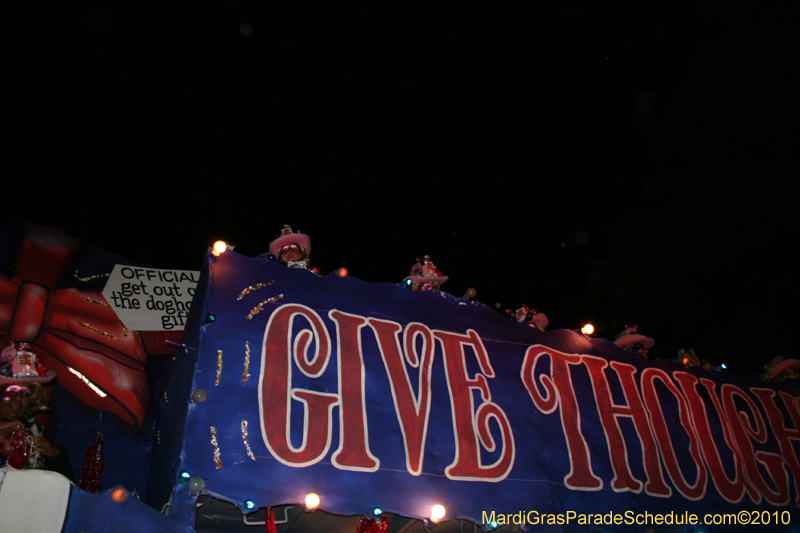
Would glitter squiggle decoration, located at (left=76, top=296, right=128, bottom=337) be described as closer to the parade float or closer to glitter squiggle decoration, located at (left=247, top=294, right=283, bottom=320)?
the parade float

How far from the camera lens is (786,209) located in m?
9.12

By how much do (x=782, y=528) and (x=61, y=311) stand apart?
806 centimetres

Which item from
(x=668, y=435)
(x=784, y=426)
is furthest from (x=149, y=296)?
(x=784, y=426)

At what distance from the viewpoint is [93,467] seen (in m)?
5.66

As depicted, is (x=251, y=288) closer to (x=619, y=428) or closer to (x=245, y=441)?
(x=245, y=441)

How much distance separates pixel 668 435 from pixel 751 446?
1.29 metres

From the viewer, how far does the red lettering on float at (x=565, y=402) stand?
15.9ft

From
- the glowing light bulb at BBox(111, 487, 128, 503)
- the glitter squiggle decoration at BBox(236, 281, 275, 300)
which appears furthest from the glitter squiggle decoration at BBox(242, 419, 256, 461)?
the glitter squiggle decoration at BBox(236, 281, 275, 300)

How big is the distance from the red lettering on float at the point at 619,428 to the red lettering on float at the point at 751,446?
134 cm

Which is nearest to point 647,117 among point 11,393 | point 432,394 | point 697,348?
point 697,348

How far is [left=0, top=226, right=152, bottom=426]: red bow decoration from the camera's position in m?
6.10

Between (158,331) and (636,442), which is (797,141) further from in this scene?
(158,331)

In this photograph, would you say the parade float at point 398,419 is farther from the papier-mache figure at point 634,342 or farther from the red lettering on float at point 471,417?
the papier-mache figure at point 634,342

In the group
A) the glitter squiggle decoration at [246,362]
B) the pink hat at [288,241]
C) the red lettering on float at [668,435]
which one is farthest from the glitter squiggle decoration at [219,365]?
the red lettering on float at [668,435]
